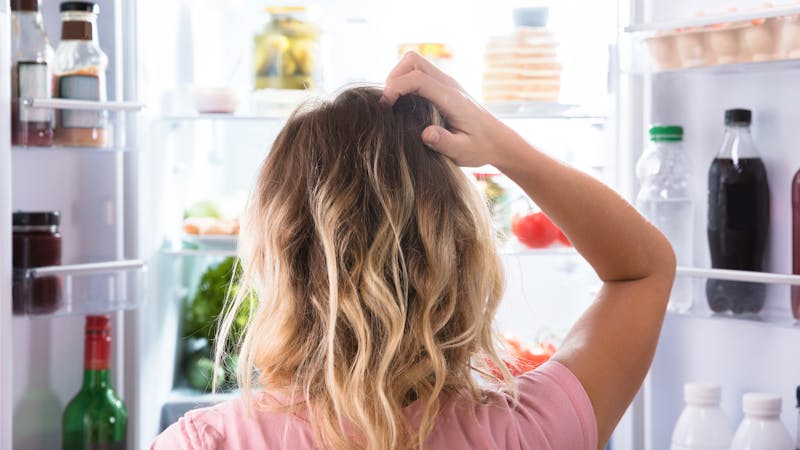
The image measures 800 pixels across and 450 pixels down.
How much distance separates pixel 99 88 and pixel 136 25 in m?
0.22

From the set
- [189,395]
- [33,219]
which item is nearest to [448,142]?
[33,219]

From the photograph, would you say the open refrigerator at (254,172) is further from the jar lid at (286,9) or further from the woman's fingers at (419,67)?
the woman's fingers at (419,67)

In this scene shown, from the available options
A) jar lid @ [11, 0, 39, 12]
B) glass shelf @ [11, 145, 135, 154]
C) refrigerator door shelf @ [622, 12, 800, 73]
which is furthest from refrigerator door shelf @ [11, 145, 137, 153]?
refrigerator door shelf @ [622, 12, 800, 73]

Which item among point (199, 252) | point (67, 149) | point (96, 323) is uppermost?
point (67, 149)

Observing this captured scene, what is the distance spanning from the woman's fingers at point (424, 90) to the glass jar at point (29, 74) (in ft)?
3.86

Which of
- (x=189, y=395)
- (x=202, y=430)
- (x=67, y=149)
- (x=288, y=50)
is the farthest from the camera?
(x=189, y=395)

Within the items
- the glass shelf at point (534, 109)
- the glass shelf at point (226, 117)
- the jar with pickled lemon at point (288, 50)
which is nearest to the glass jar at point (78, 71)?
the glass shelf at point (226, 117)

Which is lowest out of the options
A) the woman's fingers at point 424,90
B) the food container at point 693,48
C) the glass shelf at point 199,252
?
the glass shelf at point 199,252

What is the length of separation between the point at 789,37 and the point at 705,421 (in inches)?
27.0

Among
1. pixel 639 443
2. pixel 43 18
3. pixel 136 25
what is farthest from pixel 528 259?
pixel 43 18

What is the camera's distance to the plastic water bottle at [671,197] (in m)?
1.96

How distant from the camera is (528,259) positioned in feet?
8.53

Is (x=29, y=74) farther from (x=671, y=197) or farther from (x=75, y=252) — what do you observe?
(x=671, y=197)

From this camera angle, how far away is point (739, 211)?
1833mm
